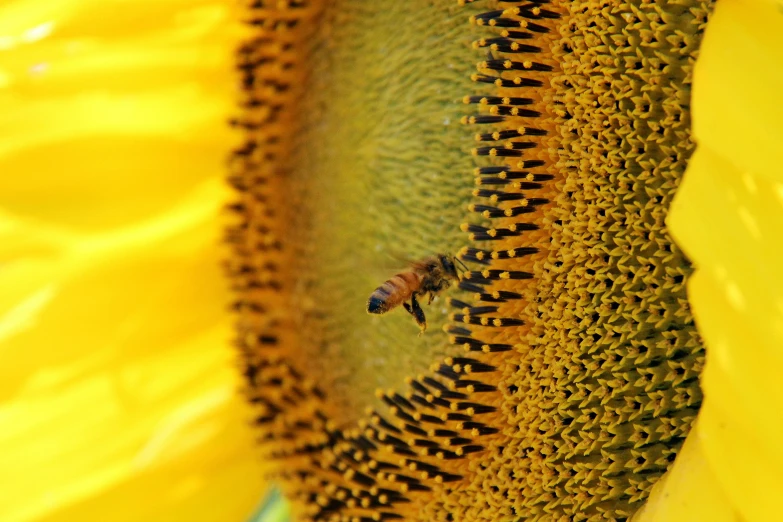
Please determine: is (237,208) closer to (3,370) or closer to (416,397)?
(3,370)

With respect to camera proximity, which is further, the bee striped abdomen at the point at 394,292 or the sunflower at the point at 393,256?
the bee striped abdomen at the point at 394,292

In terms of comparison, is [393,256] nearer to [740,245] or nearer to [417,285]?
[417,285]

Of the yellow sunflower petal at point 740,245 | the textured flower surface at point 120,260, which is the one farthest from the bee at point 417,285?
the textured flower surface at point 120,260

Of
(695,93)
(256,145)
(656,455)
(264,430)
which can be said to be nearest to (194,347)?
(264,430)

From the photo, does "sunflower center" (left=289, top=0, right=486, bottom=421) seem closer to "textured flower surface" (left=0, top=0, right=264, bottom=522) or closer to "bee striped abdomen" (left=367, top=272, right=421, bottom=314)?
"bee striped abdomen" (left=367, top=272, right=421, bottom=314)

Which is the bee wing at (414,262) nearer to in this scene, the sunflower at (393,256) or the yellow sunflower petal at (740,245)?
the sunflower at (393,256)

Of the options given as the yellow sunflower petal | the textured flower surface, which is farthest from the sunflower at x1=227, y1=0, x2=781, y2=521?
the textured flower surface

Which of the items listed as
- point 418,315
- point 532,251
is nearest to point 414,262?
point 418,315
